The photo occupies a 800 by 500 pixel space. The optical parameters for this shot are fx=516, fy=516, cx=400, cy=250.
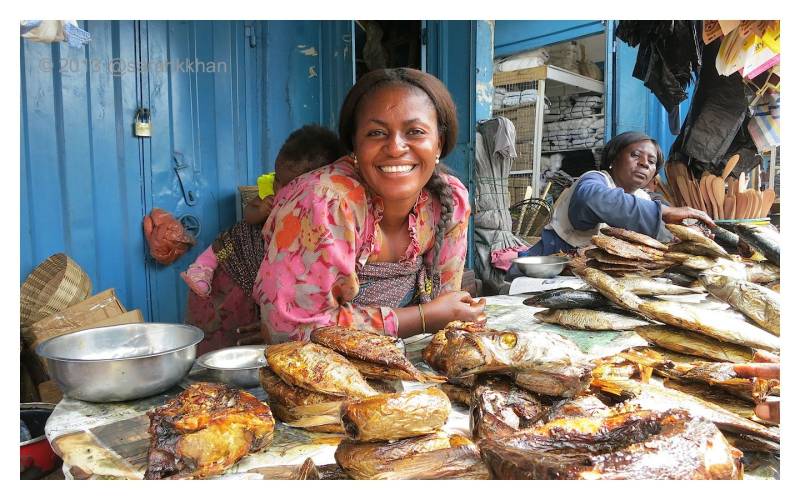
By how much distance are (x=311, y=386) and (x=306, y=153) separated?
186cm

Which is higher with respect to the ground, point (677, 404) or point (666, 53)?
point (666, 53)

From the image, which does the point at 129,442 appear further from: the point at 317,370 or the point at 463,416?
the point at 463,416

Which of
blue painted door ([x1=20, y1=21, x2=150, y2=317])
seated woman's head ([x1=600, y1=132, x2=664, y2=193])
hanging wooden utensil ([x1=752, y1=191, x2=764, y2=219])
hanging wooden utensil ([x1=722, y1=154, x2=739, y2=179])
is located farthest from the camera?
seated woman's head ([x1=600, y1=132, x2=664, y2=193])

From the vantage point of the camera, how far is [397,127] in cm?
188

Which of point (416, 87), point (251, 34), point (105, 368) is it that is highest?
point (251, 34)

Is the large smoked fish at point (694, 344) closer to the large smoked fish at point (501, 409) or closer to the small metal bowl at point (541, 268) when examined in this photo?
the large smoked fish at point (501, 409)

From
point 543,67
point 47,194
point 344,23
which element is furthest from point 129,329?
point 543,67

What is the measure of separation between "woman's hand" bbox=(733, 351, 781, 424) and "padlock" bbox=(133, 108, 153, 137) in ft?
12.0

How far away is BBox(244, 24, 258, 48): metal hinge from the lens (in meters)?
4.12

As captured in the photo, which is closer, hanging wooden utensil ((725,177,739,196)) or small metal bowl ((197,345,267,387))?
small metal bowl ((197,345,267,387))

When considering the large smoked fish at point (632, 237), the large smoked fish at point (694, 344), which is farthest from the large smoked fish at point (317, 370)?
the large smoked fish at point (632, 237)

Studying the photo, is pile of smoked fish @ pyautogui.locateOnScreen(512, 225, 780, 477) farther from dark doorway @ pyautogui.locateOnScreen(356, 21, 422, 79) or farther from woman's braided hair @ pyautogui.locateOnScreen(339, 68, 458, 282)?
dark doorway @ pyautogui.locateOnScreen(356, 21, 422, 79)

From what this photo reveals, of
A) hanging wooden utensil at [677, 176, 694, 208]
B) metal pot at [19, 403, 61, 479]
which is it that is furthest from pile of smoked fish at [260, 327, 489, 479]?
hanging wooden utensil at [677, 176, 694, 208]

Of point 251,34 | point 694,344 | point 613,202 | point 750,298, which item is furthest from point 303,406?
point 251,34
